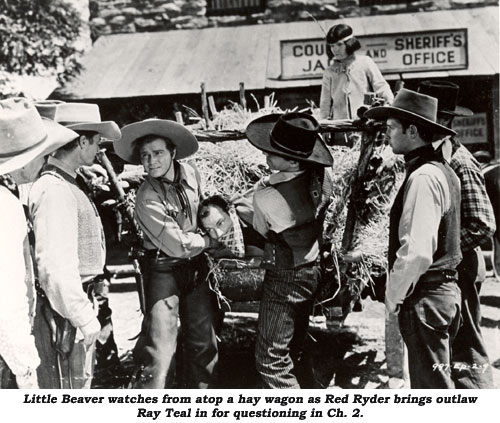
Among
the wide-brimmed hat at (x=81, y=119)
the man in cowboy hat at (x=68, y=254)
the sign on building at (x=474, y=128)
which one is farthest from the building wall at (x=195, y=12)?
the man in cowboy hat at (x=68, y=254)

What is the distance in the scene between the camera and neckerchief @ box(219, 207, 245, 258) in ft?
10.3

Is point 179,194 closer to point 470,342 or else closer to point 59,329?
point 59,329

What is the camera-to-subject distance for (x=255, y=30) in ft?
33.2

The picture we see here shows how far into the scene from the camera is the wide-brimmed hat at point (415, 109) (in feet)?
9.29

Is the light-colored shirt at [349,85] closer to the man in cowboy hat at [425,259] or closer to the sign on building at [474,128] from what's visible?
the man in cowboy hat at [425,259]

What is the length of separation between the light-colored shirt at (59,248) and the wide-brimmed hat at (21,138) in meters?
0.15

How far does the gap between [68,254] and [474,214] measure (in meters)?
2.18

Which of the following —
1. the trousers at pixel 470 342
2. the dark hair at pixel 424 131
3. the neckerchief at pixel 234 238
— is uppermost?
the dark hair at pixel 424 131

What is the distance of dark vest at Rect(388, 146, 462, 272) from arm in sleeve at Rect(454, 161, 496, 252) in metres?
0.40

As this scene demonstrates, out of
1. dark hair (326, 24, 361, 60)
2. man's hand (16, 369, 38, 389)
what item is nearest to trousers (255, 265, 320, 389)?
man's hand (16, 369, 38, 389)

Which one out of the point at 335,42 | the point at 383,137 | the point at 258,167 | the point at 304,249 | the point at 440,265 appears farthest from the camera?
the point at 335,42
